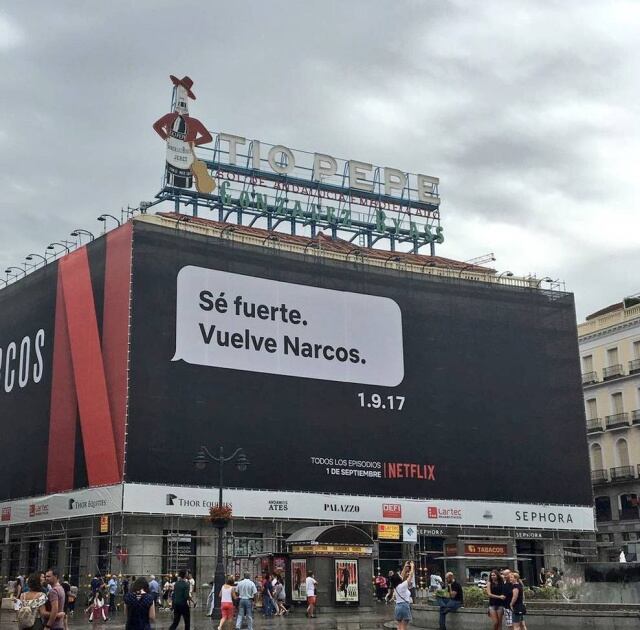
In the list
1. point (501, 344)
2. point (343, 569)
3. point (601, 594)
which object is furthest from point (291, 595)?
point (501, 344)

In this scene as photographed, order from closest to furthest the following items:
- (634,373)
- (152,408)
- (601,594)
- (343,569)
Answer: (601,594) < (343,569) < (152,408) < (634,373)

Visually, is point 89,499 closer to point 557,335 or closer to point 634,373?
point 557,335

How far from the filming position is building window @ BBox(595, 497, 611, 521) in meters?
72.3

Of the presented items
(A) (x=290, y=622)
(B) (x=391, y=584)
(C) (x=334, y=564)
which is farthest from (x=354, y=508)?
(A) (x=290, y=622)

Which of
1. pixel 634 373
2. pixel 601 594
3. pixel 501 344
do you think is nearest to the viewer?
pixel 601 594

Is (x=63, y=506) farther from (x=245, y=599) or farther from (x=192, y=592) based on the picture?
(x=245, y=599)

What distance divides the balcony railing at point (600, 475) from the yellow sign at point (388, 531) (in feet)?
74.6

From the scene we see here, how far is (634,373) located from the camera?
71188 mm

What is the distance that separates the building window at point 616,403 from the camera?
7256 centimetres

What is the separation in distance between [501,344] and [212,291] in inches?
787

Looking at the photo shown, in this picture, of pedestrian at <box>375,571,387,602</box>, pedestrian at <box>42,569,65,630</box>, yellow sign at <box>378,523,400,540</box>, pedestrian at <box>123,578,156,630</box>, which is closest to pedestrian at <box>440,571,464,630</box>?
pedestrian at <box>123,578,156,630</box>

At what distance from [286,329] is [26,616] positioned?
40.9 meters

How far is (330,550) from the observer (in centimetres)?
3850

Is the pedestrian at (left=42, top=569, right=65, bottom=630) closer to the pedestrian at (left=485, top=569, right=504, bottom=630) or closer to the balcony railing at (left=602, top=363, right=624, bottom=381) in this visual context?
the pedestrian at (left=485, top=569, right=504, bottom=630)
